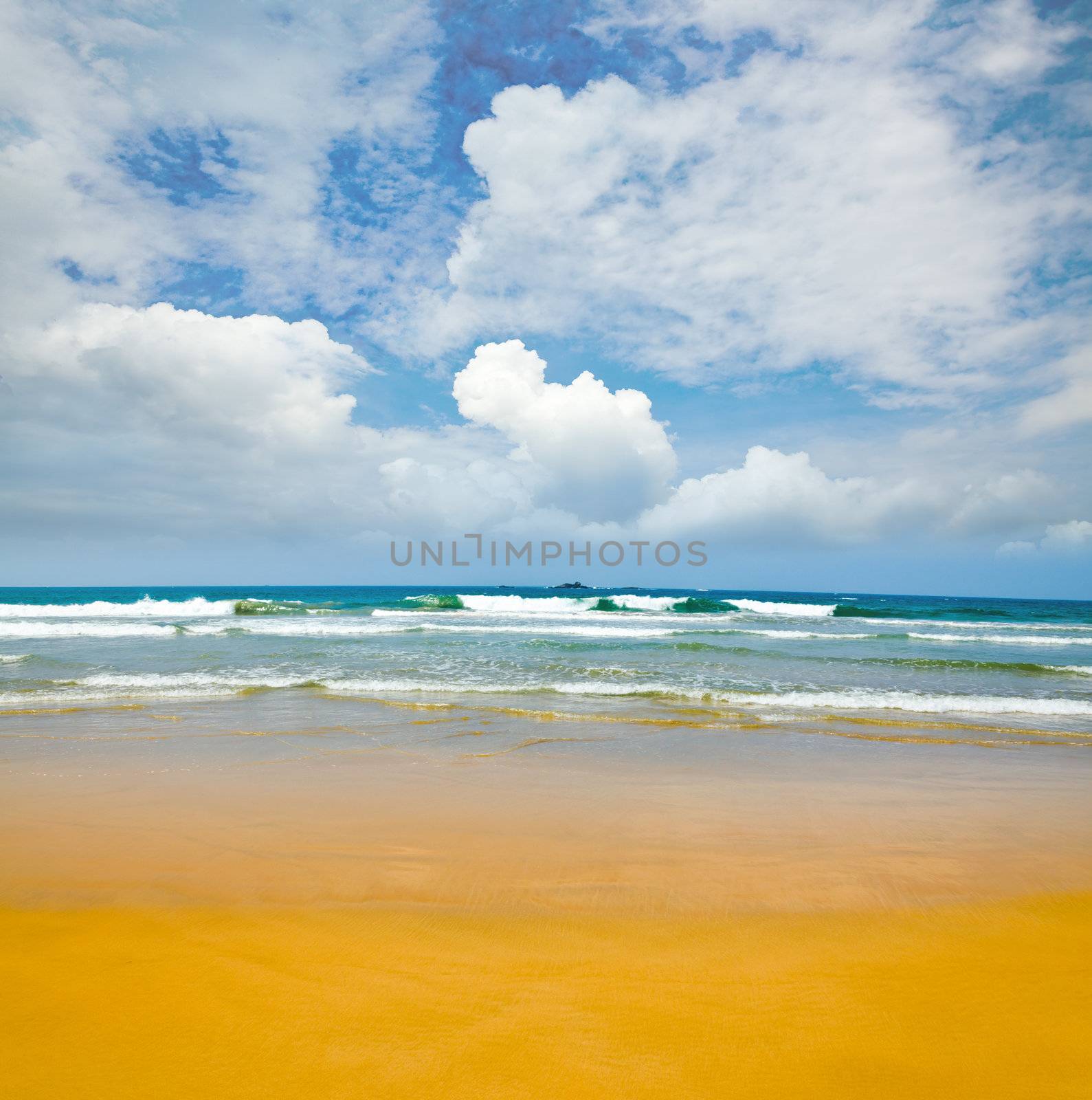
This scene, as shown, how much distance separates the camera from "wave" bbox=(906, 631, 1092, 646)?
2484 cm

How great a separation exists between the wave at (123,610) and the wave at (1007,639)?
35663 millimetres

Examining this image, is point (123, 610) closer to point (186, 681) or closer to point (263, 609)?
point (263, 609)

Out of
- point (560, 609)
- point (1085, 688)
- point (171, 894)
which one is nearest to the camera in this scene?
point (171, 894)

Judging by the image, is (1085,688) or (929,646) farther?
(929,646)

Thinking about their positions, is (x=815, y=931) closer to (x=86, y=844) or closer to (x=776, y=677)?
(x=86, y=844)

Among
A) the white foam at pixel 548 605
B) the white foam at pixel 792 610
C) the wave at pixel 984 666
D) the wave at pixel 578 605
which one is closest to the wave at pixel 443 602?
the wave at pixel 578 605

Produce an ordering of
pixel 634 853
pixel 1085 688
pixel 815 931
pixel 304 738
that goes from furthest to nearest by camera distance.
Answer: pixel 1085 688
pixel 304 738
pixel 634 853
pixel 815 931

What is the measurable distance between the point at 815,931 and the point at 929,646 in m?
21.6

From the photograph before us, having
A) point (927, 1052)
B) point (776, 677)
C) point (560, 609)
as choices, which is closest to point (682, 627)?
point (560, 609)

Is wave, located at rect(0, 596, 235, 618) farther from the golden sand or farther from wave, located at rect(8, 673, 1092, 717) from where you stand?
the golden sand

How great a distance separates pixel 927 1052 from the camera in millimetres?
2311

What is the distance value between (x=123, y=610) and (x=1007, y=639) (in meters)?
45.2

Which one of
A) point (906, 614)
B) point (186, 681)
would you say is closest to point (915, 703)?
point (186, 681)

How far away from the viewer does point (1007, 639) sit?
26.7 m
